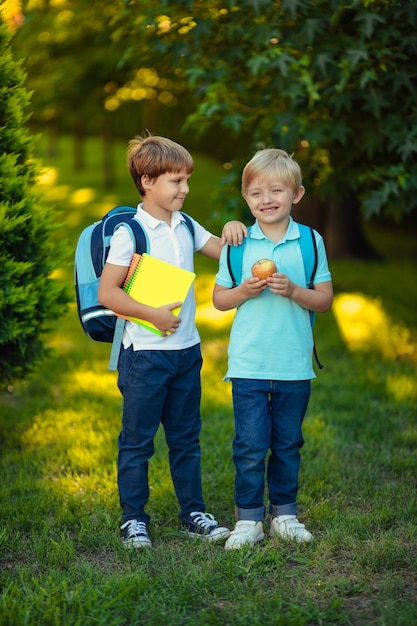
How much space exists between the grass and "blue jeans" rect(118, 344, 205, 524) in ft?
0.72

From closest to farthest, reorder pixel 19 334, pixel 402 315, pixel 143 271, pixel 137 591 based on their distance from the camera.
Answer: pixel 137 591, pixel 143 271, pixel 19 334, pixel 402 315

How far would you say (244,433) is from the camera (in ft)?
11.5

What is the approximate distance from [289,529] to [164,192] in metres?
1.60

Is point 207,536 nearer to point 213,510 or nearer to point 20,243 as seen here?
point 213,510

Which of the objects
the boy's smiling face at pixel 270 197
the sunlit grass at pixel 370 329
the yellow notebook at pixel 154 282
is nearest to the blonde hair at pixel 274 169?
the boy's smiling face at pixel 270 197

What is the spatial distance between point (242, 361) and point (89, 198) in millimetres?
15895

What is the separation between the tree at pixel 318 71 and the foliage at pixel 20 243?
4.36 feet

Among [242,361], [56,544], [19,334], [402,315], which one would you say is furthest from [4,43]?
[402,315]

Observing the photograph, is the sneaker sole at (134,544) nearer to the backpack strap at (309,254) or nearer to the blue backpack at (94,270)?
the blue backpack at (94,270)

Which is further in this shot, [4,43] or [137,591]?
[4,43]

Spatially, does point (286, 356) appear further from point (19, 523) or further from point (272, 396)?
point (19, 523)

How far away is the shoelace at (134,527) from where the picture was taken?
11.7 ft

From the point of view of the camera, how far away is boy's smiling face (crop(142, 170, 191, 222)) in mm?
3361

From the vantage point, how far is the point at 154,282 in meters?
3.35
